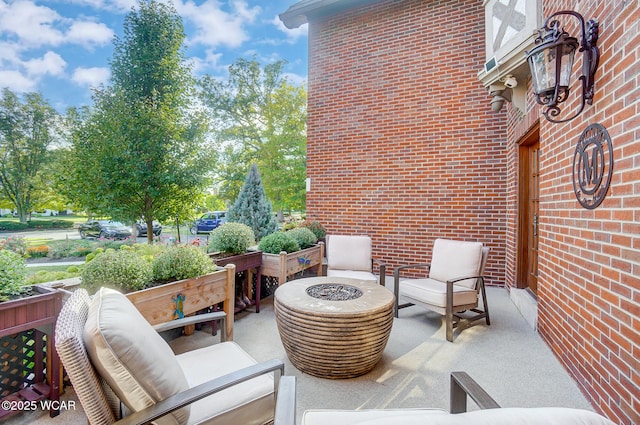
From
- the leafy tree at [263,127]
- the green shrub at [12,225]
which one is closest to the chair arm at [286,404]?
the leafy tree at [263,127]

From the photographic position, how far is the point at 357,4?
17.7 ft

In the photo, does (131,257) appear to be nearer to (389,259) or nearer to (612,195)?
(612,195)

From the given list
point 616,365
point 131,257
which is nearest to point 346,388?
point 616,365

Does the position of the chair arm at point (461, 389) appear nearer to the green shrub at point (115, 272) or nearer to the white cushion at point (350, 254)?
the green shrub at point (115, 272)

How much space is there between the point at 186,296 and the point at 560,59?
10.4 feet

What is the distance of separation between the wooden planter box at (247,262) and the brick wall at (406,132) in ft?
7.56

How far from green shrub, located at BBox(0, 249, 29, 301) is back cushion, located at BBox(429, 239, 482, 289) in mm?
3614

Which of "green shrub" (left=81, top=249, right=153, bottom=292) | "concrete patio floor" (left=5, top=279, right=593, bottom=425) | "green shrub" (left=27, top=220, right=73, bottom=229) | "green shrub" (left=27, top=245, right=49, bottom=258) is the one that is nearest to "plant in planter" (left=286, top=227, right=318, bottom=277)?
"concrete patio floor" (left=5, top=279, right=593, bottom=425)

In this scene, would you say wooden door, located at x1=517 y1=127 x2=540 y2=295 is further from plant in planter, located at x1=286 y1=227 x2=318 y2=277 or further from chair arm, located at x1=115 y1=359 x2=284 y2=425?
chair arm, located at x1=115 y1=359 x2=284 y2=425

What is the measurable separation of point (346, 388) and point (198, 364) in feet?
3.45

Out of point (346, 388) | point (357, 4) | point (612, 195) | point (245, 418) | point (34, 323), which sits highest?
point (357, 4)

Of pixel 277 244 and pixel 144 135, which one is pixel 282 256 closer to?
pixel 277 244

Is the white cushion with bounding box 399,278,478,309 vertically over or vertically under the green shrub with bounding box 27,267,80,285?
under

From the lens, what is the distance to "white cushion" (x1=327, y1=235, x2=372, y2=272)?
159 inches
